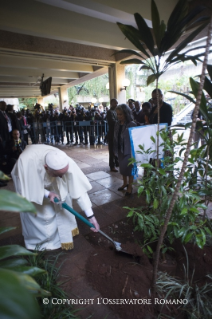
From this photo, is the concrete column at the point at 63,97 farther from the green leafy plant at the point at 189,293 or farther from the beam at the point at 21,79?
the green leafy plant at the point at 189,293

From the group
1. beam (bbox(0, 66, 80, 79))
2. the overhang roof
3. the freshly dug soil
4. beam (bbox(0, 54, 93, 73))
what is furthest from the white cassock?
beam (bbox(0, 66, 80, 79))

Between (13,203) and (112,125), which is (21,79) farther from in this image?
(13,203)

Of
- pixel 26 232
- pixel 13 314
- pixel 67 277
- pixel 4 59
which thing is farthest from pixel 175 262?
pixel 4 59

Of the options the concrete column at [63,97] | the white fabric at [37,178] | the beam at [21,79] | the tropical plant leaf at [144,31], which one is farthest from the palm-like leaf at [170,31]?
the concrete column at [63,97]

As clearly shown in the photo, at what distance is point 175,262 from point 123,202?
1381 millimetres

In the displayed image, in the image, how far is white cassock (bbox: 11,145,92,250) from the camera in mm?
1826

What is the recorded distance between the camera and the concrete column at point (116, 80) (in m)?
6.96

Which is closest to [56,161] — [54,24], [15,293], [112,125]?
[15,293]

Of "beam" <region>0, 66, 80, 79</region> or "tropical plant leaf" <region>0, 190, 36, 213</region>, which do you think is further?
"beam" <region>0, 66, 80, 79</region>

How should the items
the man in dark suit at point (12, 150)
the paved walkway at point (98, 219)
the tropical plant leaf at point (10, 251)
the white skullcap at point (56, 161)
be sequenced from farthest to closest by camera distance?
the man in dark suit at point (12, 150)
the white skullcap at point (56, 161)
the paved walkway at point (98, 219)
the tropical plant leaf at point (10, 251)

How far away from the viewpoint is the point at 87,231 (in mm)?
2443

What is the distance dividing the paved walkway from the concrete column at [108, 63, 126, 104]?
10.7ft

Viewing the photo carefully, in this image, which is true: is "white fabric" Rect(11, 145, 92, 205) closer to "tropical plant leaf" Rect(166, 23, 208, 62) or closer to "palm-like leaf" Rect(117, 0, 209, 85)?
"palm-like leaf" Rect(117, 0, 209, 85)

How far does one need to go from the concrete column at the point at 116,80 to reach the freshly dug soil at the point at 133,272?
619cm
